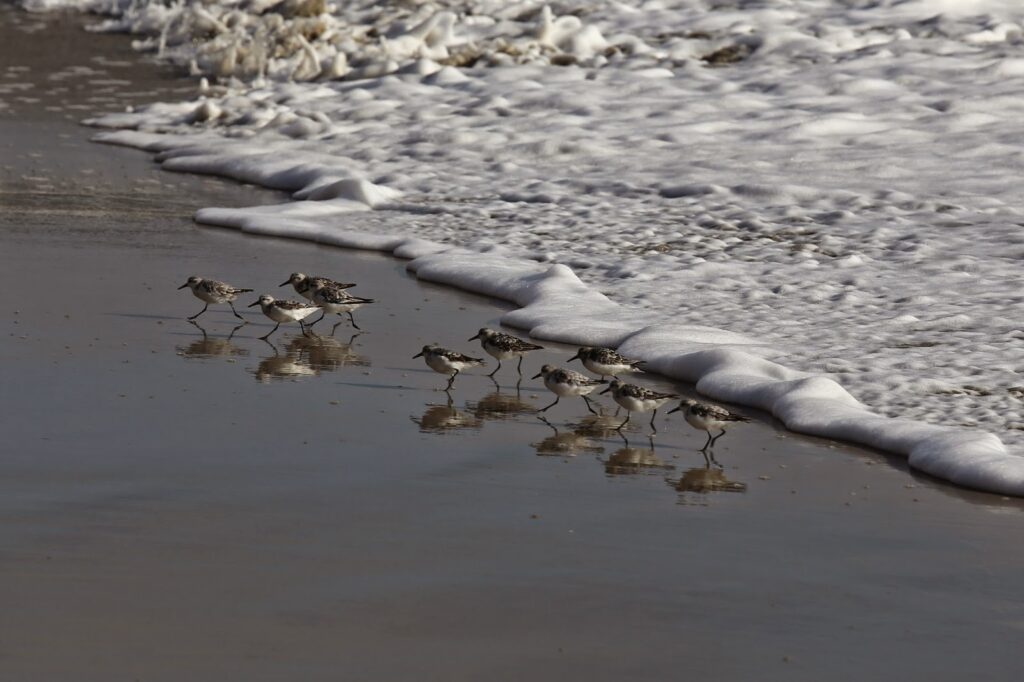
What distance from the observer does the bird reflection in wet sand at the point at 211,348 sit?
9914 mm

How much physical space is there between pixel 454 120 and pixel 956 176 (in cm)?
680

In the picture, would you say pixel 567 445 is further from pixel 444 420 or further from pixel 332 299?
pixel 332 299

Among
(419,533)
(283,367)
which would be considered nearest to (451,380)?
(283,367)

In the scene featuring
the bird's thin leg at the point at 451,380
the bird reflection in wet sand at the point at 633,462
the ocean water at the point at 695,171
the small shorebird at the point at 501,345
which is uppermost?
the bird reflection in wet sand at the point at 633,462

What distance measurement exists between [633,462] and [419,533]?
5.88 ft

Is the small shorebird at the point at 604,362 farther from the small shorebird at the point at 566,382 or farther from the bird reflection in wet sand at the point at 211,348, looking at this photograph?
the bird reflection in wet sand at the point at 211,348

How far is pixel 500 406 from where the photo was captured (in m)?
9.14

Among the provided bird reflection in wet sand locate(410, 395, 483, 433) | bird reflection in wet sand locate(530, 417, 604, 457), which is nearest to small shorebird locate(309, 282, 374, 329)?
bird reflection in wet sand locate(410, 395, 483, 433)

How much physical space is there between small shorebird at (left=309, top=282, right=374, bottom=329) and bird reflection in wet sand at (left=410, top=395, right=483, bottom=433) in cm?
203

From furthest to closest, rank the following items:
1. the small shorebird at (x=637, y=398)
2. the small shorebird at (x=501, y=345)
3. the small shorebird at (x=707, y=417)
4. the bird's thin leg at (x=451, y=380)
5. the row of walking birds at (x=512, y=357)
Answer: the small shorebird at (x=501, y=345), the bird's thin leg at (x=451, y=380), the small shorebird at (x=637, y=398), the row of walking birds at (x=512, y=357), the small shorebird at (x=707, y=417)

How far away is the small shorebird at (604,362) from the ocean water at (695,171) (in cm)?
53

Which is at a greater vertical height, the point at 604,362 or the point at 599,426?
the point at 604,362

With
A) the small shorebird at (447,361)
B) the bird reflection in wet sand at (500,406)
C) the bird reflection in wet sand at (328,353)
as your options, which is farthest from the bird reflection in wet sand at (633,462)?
the bird reflection in wet sand at (328,353)

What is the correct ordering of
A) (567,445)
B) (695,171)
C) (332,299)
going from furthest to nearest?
(695,171) → (332,299) → (567,445)
